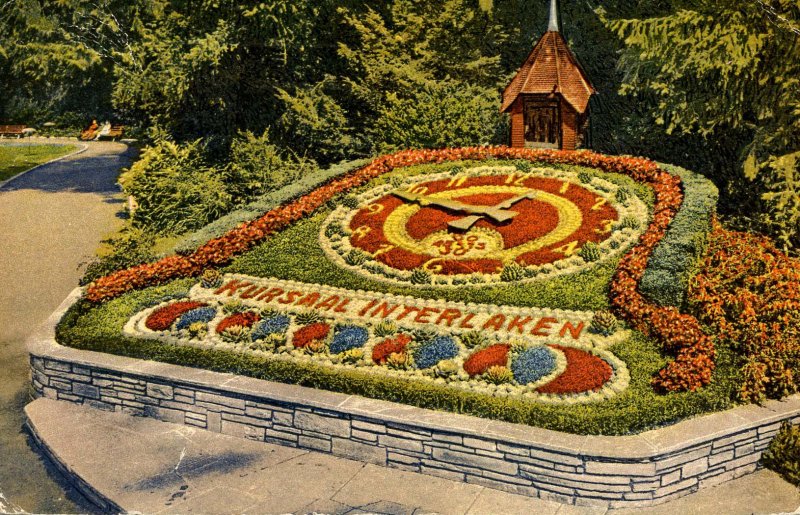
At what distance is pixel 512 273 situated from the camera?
15.0 m

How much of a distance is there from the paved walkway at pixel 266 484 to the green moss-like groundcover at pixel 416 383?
100 cm

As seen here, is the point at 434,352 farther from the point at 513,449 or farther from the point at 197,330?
the point at 197,330

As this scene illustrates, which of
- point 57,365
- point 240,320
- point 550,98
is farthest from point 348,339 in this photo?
point 550,98

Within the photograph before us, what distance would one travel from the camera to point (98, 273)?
54.5ft

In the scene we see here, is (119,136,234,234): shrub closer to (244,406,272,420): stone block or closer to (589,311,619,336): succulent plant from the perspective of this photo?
(244,406,272,420): stone block

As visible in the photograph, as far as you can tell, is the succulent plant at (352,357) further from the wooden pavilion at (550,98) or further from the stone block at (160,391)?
the wooden pavilion at (550,98)

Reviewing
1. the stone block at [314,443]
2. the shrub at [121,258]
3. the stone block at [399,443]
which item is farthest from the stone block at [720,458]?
the shrub at [121,258]

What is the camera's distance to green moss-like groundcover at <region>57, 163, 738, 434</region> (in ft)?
34.1

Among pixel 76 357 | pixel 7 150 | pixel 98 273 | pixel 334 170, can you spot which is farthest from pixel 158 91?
pixel 7 150

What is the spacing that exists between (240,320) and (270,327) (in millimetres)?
688

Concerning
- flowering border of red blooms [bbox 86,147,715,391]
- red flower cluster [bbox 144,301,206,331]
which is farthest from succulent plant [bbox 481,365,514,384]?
red flower cluster [bbox 144,301,206,331]

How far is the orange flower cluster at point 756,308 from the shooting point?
36.2 ft

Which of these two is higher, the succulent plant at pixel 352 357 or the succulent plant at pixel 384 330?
the succulent plant at pixel 384 330

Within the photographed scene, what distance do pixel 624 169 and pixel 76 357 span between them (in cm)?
1218
